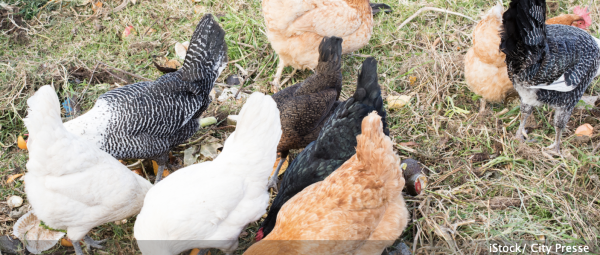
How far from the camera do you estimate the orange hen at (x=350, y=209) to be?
2.17 meters

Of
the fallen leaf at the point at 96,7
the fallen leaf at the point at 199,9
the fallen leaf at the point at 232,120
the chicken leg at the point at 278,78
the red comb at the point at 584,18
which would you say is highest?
the red comb at the point at 584,18

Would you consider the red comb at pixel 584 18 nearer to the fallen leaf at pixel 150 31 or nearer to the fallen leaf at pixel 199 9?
the fallen leaf at pixel 199 9

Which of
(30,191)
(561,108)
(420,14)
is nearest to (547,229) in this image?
(561,108)

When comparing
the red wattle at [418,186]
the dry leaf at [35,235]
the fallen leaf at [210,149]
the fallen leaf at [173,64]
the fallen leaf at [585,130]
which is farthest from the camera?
the fallen leaf at [173,64]

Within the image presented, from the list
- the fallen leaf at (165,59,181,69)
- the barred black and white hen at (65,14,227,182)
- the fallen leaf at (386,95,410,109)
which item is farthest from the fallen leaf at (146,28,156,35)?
the fallen leaf at (386,95,410,109)

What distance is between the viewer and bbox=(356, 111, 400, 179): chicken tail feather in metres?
2.18

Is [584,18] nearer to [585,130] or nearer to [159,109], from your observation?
[585,130]

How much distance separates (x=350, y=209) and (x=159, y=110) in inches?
75.0

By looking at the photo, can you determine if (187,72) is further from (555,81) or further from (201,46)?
(555,81)

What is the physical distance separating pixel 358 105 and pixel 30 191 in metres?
2.38

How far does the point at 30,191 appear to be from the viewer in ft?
8.20

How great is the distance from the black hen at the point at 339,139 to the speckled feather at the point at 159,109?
1.21m

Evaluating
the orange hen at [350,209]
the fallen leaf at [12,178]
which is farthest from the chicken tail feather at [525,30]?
the fallen leaf at [12,178]

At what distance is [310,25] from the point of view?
373cm
